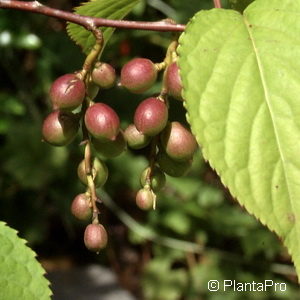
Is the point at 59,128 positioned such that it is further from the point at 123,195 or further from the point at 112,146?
the point at 123,195

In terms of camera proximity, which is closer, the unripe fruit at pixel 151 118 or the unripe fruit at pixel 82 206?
the unripe fruit at pixel 151 118

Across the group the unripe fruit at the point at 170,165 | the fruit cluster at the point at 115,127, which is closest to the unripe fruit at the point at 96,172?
the fruit cluster at the point at 115,127

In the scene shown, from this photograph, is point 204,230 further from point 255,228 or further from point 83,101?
point 83,101

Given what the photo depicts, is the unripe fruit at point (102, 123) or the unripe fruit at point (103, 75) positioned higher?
the unripe fruit at point (103, 75)

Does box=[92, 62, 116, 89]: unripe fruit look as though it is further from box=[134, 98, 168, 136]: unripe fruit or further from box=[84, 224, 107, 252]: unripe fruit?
box=[84, 224, 107, 252]: unripe fruit

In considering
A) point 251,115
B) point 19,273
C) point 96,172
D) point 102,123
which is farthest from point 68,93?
point 19,273

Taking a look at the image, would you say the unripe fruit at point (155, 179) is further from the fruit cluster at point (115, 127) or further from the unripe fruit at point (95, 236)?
the unripe fruit at point (95, 236)
